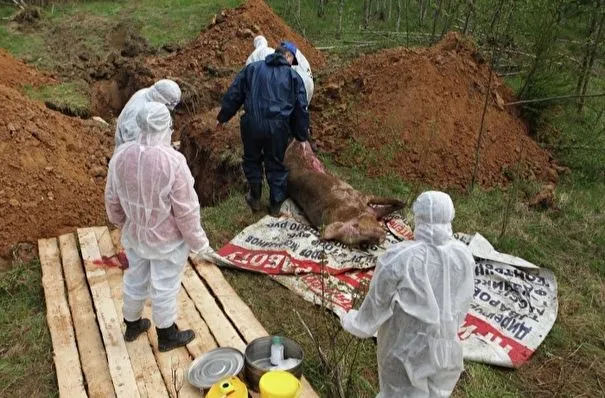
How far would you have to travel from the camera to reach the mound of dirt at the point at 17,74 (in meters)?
9.39

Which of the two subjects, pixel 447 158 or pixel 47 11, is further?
pixel 47 11

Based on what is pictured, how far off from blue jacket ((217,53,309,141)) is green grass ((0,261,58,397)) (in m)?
2.45

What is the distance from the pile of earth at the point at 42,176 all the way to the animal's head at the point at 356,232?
8.51 ft

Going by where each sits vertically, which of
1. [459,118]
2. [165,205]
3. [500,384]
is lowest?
[500,384]

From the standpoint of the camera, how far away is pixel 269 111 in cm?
517

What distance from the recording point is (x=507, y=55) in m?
9.84

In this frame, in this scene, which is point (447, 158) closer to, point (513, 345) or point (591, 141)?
point (591, 141)

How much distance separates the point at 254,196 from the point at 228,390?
2.97 m

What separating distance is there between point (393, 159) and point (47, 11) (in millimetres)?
11598

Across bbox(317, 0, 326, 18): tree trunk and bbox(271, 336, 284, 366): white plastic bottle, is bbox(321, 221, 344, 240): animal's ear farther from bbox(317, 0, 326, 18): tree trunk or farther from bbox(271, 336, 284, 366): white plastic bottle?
bbox(317, 0, 326, 18): tree trunk

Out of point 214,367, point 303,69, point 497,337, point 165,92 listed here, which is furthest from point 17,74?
point 497,337

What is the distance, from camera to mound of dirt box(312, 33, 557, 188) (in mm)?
6836

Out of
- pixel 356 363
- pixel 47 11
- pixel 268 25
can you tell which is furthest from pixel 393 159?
pixel 47 11

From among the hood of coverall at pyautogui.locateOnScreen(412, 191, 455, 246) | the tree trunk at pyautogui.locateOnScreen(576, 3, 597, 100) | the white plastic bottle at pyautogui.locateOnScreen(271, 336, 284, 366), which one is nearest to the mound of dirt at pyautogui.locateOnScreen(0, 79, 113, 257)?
the white plastic bottle at pyautogui.locateOnScreen(271, 336, 284, 366)
